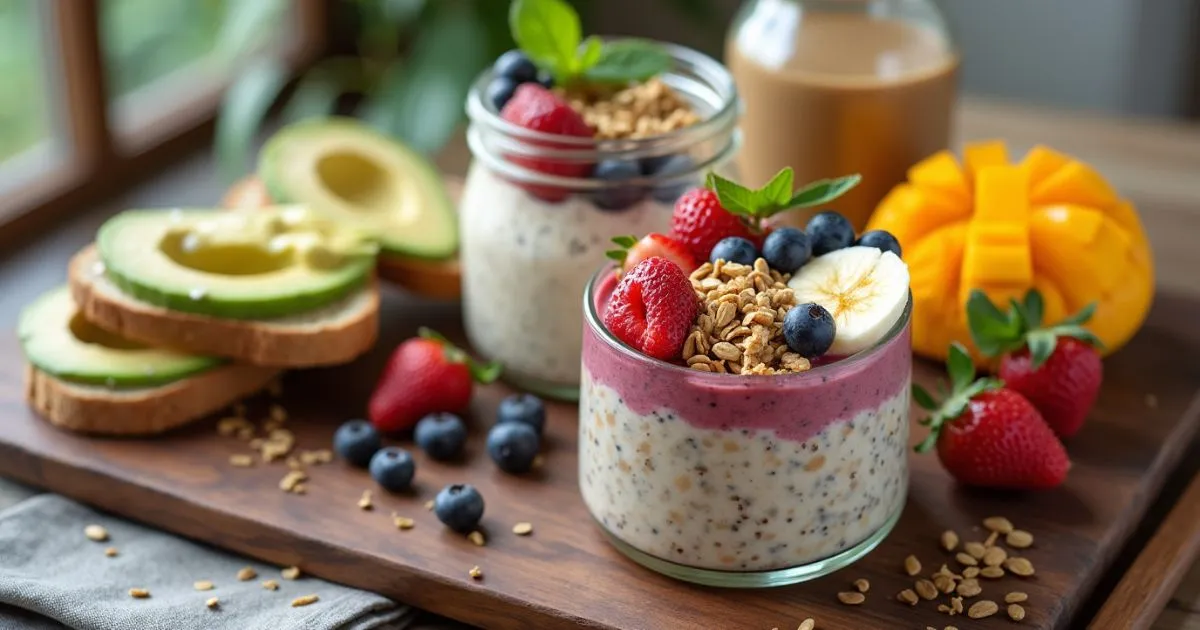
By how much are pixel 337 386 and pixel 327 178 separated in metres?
0.38

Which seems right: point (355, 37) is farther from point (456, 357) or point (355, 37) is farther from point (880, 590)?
point (880, 590)

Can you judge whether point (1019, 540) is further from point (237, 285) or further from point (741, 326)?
point (237, 285)

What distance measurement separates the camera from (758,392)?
1.38 m

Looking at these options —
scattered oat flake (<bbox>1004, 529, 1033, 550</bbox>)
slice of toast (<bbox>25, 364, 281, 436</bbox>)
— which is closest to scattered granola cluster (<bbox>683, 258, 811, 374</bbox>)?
scattered oat flake (<bbox>1004, 529, 1033, 550</bbox>)

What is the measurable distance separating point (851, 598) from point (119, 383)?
3.10ft

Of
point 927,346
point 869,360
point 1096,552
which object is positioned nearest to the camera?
point 869,360

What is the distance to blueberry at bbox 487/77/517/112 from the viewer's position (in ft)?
6.10

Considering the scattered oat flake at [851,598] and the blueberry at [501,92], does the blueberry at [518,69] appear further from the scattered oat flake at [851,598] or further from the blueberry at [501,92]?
the scattered oat flake at [851,598]

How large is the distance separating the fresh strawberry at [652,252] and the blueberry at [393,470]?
0.36 meters

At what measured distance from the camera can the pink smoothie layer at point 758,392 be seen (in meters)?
1.38

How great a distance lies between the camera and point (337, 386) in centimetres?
193

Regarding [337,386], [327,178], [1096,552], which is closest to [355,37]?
[327,178]

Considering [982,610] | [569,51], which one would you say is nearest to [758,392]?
[982,610]

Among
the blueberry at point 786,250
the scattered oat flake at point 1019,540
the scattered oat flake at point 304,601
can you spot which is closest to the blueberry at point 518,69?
the blueberry at point 786,250
